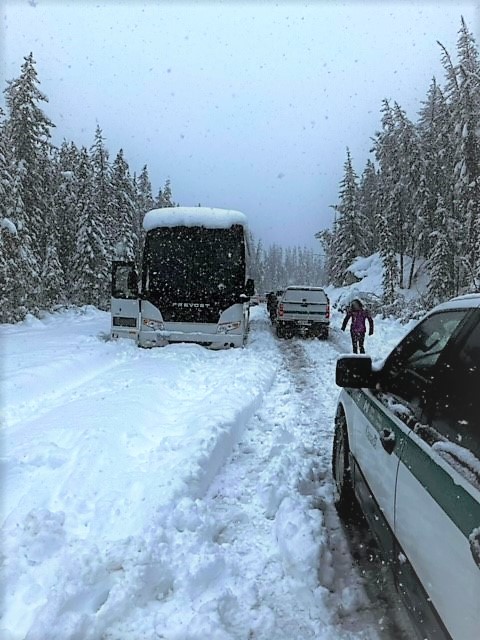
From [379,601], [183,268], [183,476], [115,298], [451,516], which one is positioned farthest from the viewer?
[115,298]

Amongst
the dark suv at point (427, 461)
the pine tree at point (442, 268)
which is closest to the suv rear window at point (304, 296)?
the pine tree at point (442, 268)

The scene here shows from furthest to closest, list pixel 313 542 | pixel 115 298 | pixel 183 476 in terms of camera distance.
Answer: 1. pixel 115 298
2. pixel 183 476
3. pixel 313 542

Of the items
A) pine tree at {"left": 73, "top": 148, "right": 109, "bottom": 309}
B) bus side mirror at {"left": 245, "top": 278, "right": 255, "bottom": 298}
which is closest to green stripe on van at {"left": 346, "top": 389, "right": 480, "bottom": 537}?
bus side mirror at {"left": 245, "top": 278, "right": 255, "bottom": 298}

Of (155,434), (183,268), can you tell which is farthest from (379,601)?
(183,268)

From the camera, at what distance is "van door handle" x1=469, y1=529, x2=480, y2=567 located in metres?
1.51

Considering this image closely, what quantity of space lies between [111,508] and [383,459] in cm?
225

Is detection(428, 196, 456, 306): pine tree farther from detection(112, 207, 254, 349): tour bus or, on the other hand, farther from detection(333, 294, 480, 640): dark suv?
detection(333, 294, 480, 640): dark suv

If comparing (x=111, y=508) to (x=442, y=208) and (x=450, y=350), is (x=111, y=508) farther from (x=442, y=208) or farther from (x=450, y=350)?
(x=442, y=208)

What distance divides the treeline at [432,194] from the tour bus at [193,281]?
13.0 metres

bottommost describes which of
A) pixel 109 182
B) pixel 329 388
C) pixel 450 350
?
pixel 329 388

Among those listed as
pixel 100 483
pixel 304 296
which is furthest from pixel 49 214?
pixel 100 483

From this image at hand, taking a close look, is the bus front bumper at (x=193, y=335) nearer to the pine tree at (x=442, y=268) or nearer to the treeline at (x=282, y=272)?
the pine tree at (x=442, y=268)

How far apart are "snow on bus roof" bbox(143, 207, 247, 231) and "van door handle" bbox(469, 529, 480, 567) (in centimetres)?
1255

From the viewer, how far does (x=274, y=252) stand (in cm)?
16788
